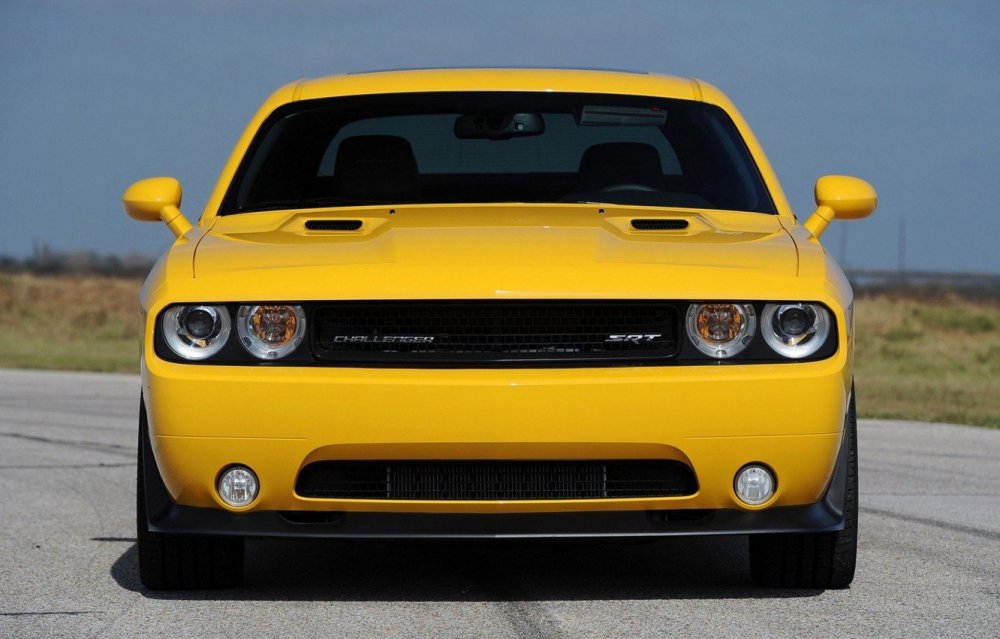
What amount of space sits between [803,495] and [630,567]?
1.13m

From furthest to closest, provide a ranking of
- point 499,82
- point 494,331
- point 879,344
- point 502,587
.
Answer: point 879,344
point 499,82
point 502,587
point 494,331

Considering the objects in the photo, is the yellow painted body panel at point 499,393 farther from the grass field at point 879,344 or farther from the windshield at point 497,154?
the grass field at point 879,344

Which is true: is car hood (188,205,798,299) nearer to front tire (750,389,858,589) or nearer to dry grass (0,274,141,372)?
front tire (750,389,858,589)

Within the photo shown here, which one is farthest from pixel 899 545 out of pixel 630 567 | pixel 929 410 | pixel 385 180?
pixel 929 410

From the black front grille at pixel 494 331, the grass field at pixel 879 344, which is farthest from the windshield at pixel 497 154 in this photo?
the grass field at pixel 879 344

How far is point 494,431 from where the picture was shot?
4719 mm

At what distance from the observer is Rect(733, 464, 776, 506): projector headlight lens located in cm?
491

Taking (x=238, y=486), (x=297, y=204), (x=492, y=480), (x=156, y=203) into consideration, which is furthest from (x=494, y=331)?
(x=156, y=203)

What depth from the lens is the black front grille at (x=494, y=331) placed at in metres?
4.86

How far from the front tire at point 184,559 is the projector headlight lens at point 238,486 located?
0.36m

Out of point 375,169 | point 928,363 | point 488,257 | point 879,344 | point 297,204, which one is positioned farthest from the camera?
point 879,344

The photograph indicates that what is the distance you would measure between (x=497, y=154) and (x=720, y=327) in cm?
205

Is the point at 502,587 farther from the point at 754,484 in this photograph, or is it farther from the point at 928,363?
the point at 928,363

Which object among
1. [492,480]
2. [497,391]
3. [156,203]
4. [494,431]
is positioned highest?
[156,203]
